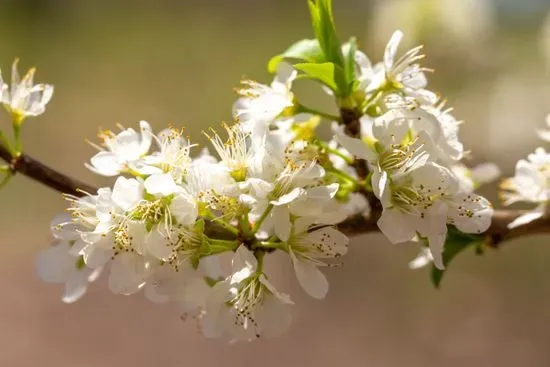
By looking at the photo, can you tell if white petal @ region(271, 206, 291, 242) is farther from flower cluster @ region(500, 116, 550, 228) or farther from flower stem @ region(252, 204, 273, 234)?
flower cluster @ region(500, 116, 550, 228)

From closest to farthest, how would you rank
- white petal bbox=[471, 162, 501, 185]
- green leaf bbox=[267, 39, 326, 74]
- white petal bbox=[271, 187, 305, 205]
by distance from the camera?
1. white petal bbox=[271, 187, 305, 205]
2. green leaf bbox=[267, 39, 326, 74]
3. white petal bbox=[471, 162, 501, 185]

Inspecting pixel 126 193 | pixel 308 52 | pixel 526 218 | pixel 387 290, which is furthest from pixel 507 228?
pixel 387 290

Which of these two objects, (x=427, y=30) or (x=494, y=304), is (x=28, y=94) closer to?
(x=427, y=30)

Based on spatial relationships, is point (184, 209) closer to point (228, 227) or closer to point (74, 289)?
point (228, 227)

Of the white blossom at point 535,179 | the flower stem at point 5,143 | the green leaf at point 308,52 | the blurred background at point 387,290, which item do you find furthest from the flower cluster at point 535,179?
the blurred background at point 387,290

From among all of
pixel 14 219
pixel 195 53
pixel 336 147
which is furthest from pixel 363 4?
pixel 336 147

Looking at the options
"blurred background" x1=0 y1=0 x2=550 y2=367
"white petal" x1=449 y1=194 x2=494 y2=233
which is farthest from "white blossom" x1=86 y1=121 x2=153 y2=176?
"blurred background" x1=0 y1=0 x2=550 y2=367

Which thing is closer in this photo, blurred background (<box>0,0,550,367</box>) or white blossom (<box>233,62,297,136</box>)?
white blossom (<box>233,62,297,136</box>)

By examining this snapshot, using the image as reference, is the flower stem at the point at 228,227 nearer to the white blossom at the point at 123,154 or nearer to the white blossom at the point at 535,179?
the white blossom at the point at 123,154
